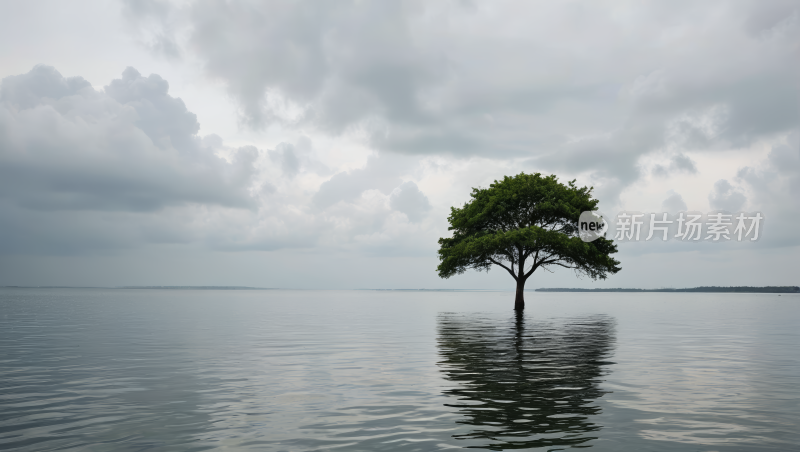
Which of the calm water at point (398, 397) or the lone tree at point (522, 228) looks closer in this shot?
the calm water at point (398, 397)

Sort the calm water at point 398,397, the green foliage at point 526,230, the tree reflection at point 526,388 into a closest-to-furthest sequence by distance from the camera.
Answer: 1. the calm water at point 398,397
2. the tree reflection at point 526,388
3. the green foliage at point 526,230

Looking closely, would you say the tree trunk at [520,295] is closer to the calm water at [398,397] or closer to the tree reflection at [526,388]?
the tree reflection at [526,388]

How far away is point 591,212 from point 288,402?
5573cm

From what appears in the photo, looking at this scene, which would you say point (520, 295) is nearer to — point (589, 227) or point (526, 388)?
point (589, 227)

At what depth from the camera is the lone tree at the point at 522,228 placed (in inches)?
2313

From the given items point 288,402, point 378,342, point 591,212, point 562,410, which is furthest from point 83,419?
point 591,212

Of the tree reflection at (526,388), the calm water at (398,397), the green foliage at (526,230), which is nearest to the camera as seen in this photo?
the calm water at (398,397)

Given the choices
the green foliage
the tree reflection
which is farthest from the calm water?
the green foliage

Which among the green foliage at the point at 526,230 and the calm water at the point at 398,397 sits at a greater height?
the green foliage at the point at 526,230

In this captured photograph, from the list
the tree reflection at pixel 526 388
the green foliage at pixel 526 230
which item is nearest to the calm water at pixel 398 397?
the tree reflection at pixel 526 388

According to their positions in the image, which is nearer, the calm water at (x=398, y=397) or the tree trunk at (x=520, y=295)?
the calm water at (x=398, y=397)

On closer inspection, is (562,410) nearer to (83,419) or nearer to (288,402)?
(288,402)

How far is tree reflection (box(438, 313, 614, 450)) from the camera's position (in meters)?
11.0

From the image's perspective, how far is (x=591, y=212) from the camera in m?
63.4
